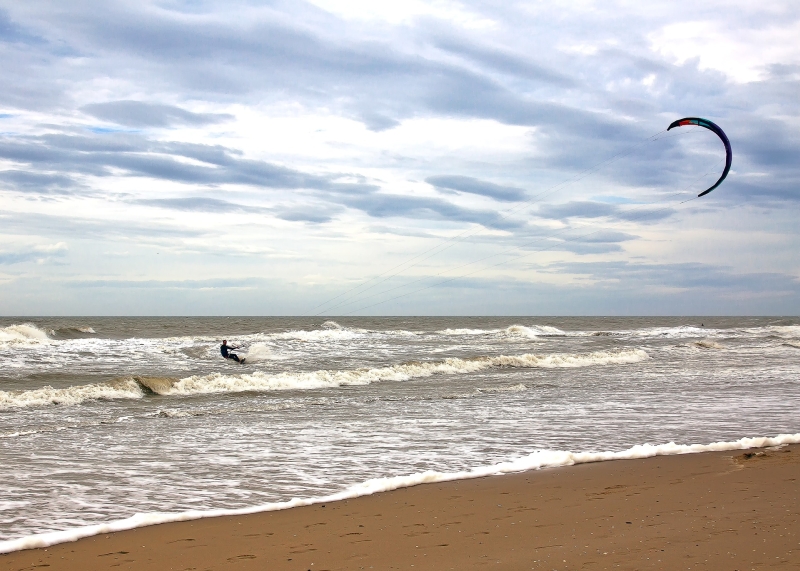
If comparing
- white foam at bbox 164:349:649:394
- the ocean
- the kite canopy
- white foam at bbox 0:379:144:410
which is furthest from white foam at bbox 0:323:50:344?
the kite canopy

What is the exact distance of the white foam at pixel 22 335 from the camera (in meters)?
32.9

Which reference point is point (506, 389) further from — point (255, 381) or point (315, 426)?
point (315, 426)

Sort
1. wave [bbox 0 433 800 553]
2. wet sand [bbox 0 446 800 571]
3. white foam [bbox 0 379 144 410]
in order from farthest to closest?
white foam [bbox 0 379 144 410] → wave [bbox 0 433 800 553] → wet sand [bbox 0 446 800 571]

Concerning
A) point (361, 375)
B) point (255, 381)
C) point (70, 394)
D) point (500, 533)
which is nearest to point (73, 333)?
point (255, 381)

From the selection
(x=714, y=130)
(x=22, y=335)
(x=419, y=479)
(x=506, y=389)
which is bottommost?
(x=506, y=389)

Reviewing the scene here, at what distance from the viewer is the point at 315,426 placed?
34.9 feet

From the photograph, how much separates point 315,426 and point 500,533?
590cm

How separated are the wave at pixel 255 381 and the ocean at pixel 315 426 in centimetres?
6

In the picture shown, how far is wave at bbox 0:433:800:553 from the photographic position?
5.18 m

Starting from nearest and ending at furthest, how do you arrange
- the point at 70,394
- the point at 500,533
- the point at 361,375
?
1. the point at 500,533
2. the point at 70,394
3. the point at 361,375

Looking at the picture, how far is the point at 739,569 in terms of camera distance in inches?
165

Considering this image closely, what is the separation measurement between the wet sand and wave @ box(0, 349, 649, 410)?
10283mm

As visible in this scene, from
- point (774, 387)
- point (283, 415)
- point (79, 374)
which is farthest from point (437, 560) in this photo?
point (79, 374)

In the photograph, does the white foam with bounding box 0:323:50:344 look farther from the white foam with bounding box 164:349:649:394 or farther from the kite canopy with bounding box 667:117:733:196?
the kite canopy with bounding box 667:117:733:196
